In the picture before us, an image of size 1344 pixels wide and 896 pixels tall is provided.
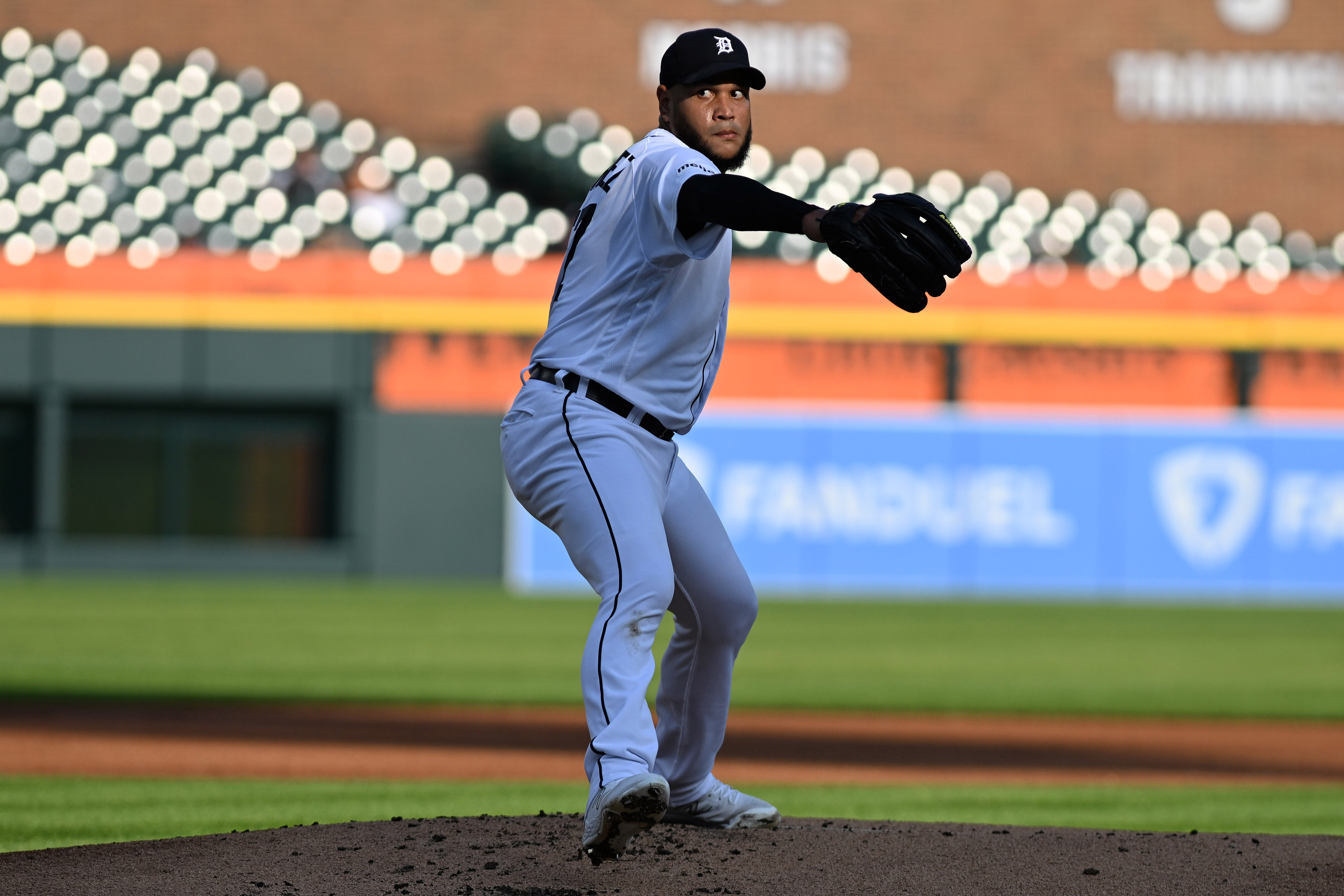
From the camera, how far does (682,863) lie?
3.61 metres

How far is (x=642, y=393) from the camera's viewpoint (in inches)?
137

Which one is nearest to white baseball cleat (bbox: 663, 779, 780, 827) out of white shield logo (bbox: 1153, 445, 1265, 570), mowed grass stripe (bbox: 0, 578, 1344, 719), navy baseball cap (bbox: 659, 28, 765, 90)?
navy baseball cap (bbox: 659, 28, 765, 90)

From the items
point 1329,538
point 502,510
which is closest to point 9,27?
→ point 502,510

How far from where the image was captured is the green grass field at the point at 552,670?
5473 mm

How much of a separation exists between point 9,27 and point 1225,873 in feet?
71.3

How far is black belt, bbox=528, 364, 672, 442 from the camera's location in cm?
347

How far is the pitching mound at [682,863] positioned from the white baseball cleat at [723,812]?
40mm

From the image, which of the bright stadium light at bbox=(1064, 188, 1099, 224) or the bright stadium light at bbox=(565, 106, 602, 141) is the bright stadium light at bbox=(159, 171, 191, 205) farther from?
the bright stadium light at bbox=(1064, 188, 1099, 224)

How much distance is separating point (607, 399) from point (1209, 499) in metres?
15.0

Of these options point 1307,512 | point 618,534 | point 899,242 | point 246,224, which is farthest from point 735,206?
point 246,224

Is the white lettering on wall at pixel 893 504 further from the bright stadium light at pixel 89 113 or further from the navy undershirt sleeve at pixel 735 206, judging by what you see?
the navy undershirt sleeve at pixel 735 206

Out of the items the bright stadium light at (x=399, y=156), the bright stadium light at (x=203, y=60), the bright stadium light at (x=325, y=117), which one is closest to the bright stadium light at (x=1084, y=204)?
the bright stadium light at (x=399, y=156)

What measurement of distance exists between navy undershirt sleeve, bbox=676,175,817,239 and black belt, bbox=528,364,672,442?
0.43 meters

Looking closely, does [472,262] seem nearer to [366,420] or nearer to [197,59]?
[366,420]
